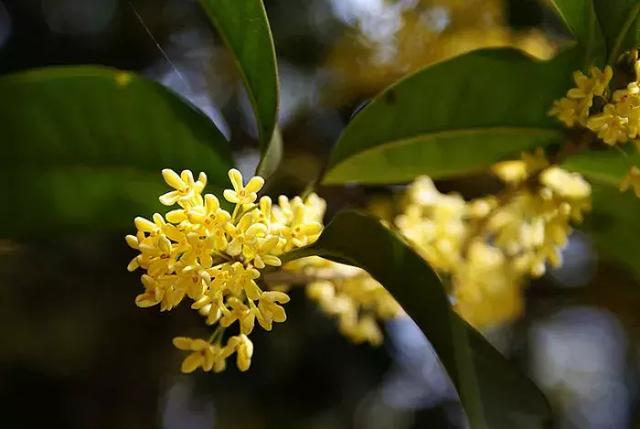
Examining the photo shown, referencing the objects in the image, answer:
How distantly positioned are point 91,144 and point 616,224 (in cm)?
71

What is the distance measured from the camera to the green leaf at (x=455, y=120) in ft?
3.15

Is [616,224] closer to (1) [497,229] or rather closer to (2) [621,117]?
(1) [497,229]

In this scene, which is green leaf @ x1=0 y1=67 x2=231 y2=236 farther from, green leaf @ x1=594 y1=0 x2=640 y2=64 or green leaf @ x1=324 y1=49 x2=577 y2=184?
green leaf @ x1=594 y1=0 x2=640 y2=64

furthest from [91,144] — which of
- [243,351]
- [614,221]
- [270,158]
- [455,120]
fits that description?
[614,221]

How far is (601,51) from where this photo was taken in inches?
32.7

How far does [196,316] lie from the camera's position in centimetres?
176

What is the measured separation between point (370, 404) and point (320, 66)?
30.6 inches

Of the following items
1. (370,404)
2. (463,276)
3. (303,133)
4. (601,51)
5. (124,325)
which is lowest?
(370,404)

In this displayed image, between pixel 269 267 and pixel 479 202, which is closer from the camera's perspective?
pixel 269 267

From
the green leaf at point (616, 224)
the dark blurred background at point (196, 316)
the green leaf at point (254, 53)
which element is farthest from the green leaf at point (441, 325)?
the dark blurred background at point (196, 316)

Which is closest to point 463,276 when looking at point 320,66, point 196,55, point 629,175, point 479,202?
point 479,202

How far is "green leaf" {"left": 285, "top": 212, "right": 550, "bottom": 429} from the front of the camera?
65 cm

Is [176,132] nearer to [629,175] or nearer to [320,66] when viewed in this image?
[629,175]

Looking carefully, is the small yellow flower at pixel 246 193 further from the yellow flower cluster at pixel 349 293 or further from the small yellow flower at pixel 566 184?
the small yellow flower at pixel 566 184
